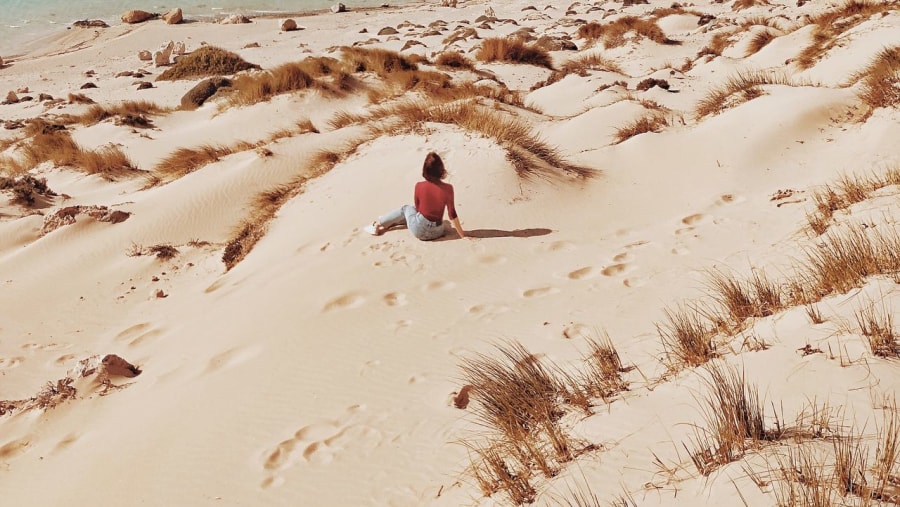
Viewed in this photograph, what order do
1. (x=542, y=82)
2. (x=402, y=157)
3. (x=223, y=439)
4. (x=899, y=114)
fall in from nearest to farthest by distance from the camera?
(x=223, y=439) < (x=899, y=114) < (x=402, y=157) < (x=542, y=82)

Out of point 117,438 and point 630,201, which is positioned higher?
point 630,201

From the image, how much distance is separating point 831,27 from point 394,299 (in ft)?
40.8

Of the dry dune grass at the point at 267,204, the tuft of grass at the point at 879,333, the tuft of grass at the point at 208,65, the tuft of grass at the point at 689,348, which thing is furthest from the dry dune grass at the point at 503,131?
the tuft of grass at the point at 208,65

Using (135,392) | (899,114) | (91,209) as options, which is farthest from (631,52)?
(135,392)

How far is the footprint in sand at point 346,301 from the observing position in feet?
16.0

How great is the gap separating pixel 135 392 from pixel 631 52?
1516 centimetres

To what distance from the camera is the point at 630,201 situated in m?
6.64

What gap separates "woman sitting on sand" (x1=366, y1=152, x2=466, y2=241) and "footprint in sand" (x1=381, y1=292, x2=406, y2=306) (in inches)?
36.7

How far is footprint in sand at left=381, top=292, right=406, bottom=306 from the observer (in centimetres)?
486

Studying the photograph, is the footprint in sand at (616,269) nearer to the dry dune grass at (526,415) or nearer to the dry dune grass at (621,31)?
the dry dune grass at (526,415)

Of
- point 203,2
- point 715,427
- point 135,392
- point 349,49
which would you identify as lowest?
point 135,392

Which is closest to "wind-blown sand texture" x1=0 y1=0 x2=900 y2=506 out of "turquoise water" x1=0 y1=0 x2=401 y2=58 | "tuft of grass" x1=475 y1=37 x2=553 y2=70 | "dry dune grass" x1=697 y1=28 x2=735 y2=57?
"dry dune grass" x1=697 y1=28 x2=735 y2=57

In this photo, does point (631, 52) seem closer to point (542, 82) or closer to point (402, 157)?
point (542, 82)

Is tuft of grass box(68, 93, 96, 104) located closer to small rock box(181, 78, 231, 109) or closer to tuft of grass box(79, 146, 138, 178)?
small rock box(181, 78, 231, 109)
